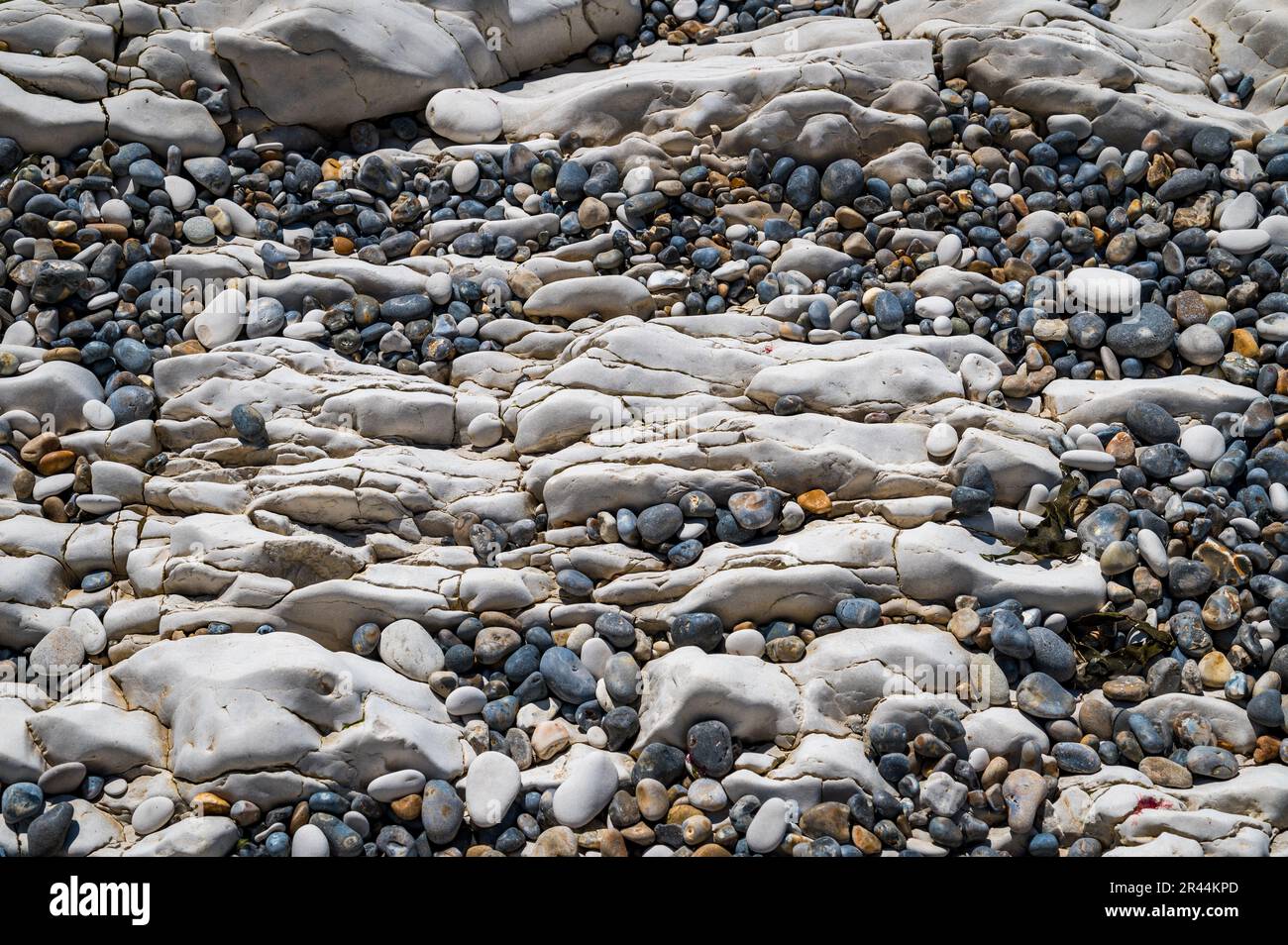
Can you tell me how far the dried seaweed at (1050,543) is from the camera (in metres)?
4.03

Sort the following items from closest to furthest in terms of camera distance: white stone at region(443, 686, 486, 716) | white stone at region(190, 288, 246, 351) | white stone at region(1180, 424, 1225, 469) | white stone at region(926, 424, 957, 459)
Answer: white stone at region(443, 686, 486, 716) < white stone at region(926, 424, 957, 459) < white stone at region(1180, 424, 1225, 469) < white stone at region(190, 288, 246, 351)

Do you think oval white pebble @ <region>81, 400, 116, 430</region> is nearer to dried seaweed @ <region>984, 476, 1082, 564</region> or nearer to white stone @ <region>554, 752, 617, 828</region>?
white stone @ <region>554, 752, 617, 828</region>

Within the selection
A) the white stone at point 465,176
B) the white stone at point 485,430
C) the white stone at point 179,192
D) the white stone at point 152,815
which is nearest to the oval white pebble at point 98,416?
the white stone at point 179,192

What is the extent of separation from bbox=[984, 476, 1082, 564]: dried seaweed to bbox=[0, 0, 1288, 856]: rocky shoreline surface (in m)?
0.02

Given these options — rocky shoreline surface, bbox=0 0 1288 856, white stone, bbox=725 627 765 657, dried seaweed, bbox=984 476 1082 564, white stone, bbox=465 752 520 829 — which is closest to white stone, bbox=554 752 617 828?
rocky shoreline surface, bbox=0 0 1288 856

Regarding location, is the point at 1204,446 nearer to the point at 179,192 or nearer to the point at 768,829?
the point at 768,829

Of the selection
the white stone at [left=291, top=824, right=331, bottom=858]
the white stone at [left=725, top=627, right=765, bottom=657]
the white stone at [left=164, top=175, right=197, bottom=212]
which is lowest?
the white stone at [left=291, top=824, right=331, bottom=858]

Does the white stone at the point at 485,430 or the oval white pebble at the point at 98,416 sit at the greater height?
the white stone at the point at 485,430

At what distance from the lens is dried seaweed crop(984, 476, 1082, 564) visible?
4.03 m

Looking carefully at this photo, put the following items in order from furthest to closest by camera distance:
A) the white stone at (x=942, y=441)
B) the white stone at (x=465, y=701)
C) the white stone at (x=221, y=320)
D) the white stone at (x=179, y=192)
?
1. the white stone at (x=179, y=192)
2. the white stone at (x=221, y=320)
3. the white stone at (x=942, y=441)
4. the white stone at (x=465, y=701)

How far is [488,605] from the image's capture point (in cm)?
390

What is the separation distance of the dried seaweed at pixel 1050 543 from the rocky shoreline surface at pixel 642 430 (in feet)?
0.07

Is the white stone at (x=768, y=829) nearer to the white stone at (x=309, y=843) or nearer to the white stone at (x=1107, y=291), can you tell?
the white stone at (x=309, y=843)

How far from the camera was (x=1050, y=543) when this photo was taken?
4047 millimetres
